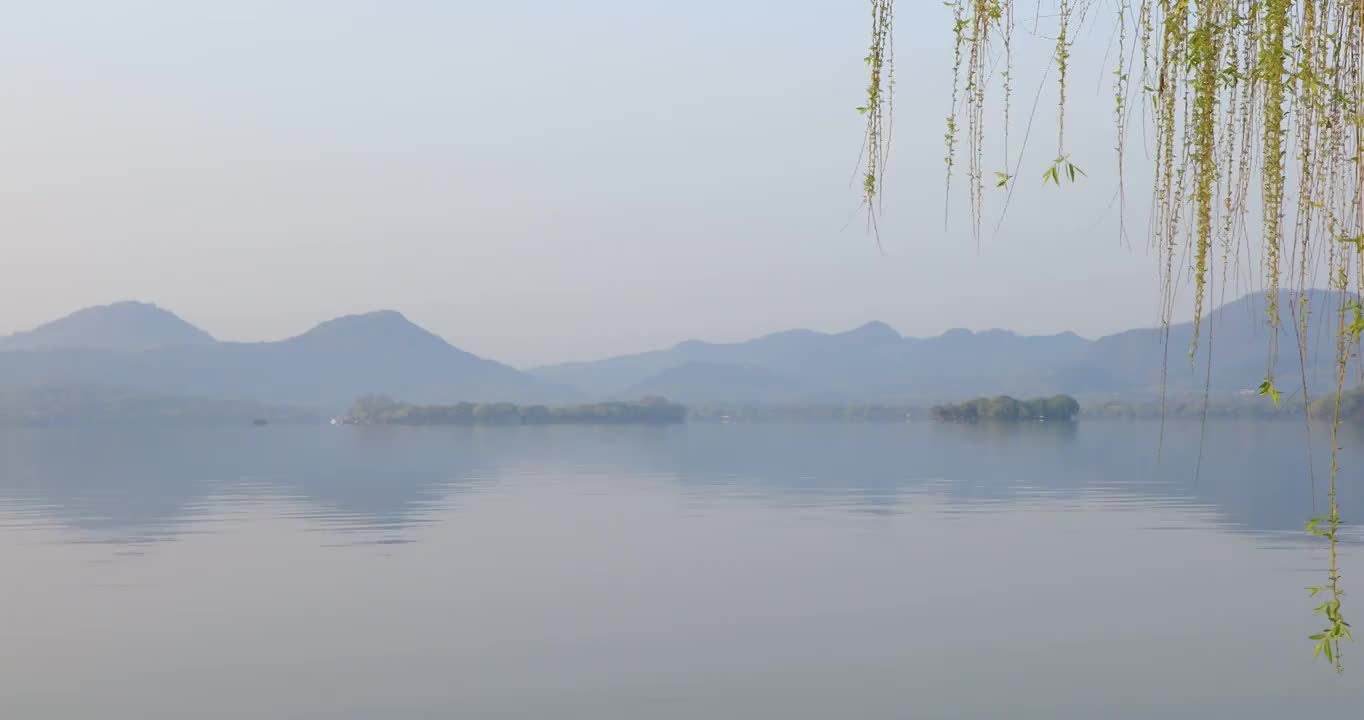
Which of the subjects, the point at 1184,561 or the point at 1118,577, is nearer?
the point at 1118,577

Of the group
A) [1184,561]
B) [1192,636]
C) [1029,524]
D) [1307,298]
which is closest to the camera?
[1307,298]

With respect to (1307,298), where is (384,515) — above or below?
below

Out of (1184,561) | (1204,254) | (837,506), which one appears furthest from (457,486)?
(1204,254)

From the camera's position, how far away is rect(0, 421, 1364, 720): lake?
14.6 m

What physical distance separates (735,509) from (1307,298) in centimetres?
3375

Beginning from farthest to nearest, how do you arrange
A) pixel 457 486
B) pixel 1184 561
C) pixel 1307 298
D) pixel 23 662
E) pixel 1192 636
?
pixel 457 486 < pixel 1184 561 < pixel 1192 636 < pixel 23 662 < pixel 1307 298

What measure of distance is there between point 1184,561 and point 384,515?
69.9 feet

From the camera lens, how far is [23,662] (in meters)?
16.5

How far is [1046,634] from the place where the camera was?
17922 mm

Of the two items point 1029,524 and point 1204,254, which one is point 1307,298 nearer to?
point 1204,254

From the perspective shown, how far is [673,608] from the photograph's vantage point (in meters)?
20.4

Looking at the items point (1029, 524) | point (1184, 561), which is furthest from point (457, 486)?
point (1184, 561)

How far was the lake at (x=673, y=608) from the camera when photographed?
1462 centimetres

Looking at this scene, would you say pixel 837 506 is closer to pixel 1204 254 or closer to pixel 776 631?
pixel 776 631
